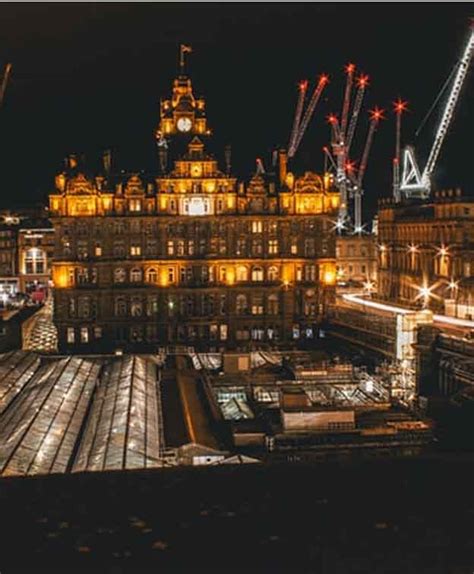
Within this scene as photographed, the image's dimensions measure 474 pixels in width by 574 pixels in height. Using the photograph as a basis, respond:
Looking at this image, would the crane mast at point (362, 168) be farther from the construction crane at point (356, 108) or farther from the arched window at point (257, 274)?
the arched window at point (257, 274)

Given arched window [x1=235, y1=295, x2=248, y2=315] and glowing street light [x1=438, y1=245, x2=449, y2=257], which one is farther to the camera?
glowing street light [x1=438, y1=245, x2=449, y2=257]

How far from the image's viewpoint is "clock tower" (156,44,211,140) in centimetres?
5975

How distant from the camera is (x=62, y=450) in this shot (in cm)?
2552

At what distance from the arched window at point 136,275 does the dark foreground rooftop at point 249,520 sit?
1777 inches

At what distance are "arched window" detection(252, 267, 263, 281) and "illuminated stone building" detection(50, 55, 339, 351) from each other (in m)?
0.06

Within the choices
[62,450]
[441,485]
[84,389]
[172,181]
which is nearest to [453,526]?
[441,485]

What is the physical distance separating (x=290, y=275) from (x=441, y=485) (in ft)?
151

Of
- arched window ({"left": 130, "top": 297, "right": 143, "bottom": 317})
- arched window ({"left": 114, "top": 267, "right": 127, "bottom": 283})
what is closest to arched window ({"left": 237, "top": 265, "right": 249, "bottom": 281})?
arched window ({"left": 130, "top": 297, "right": 143, "bottom": 317})

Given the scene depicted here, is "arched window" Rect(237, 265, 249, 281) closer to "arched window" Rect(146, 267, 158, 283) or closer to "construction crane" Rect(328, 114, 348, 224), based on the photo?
"arched window" Rect(146, 267, 158, 283)

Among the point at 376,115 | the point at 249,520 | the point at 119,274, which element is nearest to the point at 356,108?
the point at 376,115

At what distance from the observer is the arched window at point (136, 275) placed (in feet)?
179

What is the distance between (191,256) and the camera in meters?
54.7

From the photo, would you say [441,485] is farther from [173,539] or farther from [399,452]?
[399,452]

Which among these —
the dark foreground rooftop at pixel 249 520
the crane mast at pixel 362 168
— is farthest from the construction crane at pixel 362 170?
the dark foreground rooftop at pixel 249 520
